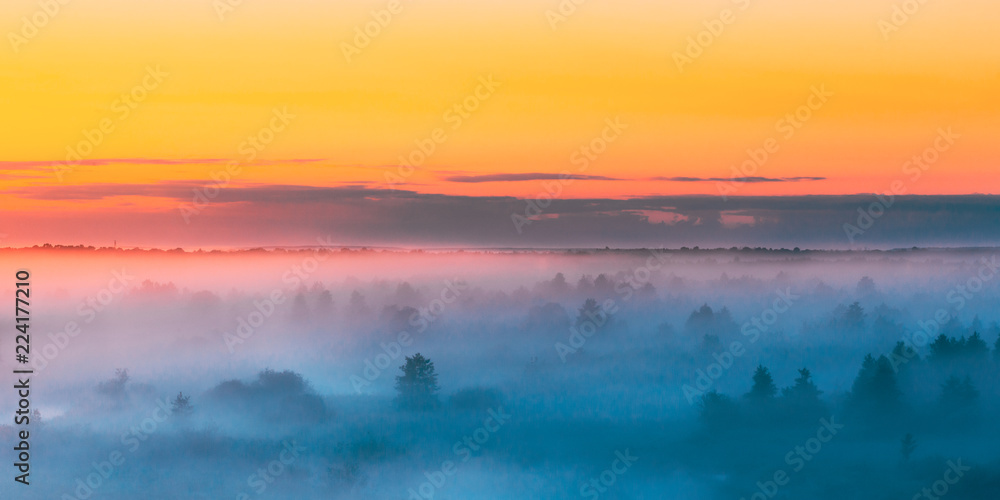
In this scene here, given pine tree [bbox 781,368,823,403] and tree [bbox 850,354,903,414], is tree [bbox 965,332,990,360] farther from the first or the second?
pine tree [bbox 781,368,823,403]

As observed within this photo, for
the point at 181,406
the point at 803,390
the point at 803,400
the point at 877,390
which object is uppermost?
the point at 181,406

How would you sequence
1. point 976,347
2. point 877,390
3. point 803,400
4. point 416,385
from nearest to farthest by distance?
point 877,390, point 803,400, point 416,385, point 976,347

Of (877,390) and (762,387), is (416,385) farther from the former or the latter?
(877,390)

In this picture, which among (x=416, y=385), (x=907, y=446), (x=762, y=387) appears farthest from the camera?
(x=762, y=387)

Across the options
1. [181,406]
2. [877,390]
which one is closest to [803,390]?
[877,390]

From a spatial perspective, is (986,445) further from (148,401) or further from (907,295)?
(148,401)

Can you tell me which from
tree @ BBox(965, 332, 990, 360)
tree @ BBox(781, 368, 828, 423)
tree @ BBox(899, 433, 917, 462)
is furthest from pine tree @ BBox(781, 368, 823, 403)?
tree @ BBox(899, 433, 917, 462)

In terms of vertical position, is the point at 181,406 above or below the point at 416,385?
above

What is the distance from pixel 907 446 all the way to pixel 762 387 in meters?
18.5

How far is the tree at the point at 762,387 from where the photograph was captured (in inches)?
2749

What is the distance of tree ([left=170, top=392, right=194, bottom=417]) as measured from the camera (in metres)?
73.4

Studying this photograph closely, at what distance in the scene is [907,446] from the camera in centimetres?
5269

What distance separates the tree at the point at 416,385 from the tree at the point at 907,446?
32.8m

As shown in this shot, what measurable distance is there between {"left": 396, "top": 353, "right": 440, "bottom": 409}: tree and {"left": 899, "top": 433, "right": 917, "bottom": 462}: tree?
32754mm
